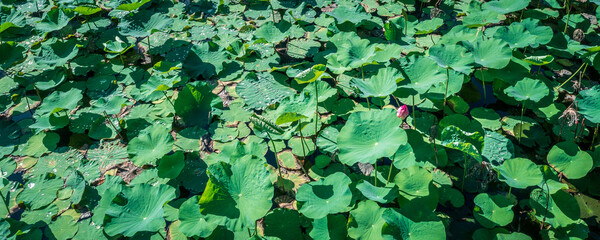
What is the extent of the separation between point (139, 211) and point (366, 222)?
1437 mm

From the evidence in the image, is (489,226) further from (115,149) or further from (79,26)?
(79,26)

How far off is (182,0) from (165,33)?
34.6 inches

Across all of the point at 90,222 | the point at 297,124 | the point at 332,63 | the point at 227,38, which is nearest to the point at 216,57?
the point at 227,38

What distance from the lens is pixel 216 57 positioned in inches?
153

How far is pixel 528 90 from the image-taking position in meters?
3.03

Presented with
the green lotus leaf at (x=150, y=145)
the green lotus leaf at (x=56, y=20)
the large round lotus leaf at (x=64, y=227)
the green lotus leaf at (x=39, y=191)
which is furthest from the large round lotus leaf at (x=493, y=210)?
the green lotus leaf at (x=56, y=20)

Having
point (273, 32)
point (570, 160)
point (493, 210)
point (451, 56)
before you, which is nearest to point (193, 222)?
point (493, 210)

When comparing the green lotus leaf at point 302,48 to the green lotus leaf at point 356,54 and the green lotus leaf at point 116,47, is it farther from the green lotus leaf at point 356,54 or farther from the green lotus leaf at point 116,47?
the green lotus leaf at point 116,47

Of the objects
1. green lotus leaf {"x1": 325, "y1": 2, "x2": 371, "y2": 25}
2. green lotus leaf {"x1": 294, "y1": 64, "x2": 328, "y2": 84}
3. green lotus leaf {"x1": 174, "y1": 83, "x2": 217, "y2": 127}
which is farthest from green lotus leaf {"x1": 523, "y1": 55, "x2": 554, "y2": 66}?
green lotus leaf {"x1": 174, "y1": 83, "x2": 217, "y2": 127}

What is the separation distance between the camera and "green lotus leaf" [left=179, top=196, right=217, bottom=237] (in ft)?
7.43

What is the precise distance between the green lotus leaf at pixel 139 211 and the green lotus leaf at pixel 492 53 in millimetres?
2758

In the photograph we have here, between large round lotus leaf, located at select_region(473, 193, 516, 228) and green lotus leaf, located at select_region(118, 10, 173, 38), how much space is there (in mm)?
3521

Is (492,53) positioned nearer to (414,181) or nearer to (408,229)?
(414,181)

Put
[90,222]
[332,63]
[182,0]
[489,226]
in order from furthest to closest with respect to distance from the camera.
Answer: [182,0] < [332,63] < [90,222] < [489,226]
